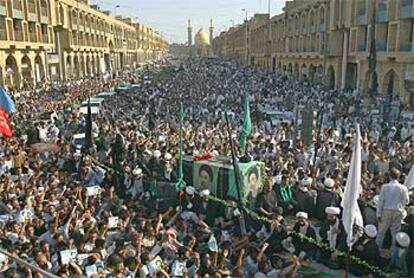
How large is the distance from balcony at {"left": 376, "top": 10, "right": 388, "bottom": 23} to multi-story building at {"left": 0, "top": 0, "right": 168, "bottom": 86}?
84.9 feet

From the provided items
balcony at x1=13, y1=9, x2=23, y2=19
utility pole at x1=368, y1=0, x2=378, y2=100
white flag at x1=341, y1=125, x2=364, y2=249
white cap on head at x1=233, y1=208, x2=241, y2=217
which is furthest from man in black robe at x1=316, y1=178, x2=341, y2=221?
balcony at x1=13, y1=9, x2=23, y2=19

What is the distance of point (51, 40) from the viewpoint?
4588 cm

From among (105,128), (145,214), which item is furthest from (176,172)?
(105,128)

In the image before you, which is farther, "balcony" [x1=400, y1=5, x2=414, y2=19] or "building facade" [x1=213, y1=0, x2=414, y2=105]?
"building facade" [x1=213, y1=0, x2=414, y2=105]

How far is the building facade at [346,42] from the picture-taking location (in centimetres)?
2703

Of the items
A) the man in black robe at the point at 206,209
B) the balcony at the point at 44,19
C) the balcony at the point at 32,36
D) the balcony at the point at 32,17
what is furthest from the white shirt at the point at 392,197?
the balcony at the point at 44,19

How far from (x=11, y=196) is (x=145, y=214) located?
2.71 metres

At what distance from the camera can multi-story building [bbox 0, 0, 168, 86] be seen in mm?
35375

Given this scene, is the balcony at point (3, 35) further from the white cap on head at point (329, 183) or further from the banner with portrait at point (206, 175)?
the white cap on head at point (329, 183)

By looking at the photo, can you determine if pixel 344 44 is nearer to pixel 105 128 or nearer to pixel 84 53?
pixel 105 128

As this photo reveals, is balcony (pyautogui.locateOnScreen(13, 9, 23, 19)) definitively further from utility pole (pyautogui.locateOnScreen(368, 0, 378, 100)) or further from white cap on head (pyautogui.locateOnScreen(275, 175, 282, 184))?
white cap on head (pyautogui.locateOnScreen(275, 175, 282, 184))

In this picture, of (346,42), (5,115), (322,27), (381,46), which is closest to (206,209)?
(5,115)

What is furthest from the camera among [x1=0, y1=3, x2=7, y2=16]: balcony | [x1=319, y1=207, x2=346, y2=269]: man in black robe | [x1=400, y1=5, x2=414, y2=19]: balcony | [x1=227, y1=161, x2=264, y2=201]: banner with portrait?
[x1=0, y1=3, x2=7, y2=16]: balcony

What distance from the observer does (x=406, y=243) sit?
7441 millimetres
